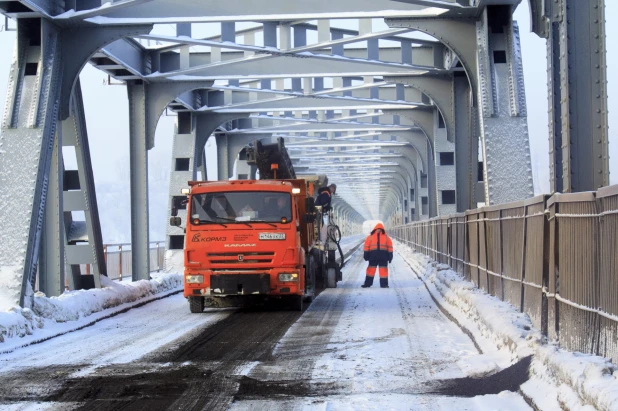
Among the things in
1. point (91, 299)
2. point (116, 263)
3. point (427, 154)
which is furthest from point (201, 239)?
point (427, 154)

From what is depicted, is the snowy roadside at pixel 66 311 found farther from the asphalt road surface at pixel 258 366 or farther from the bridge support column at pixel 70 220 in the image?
the bridge support column at pixel 70 220

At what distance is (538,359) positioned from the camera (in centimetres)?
836

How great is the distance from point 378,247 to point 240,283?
870 centimetres

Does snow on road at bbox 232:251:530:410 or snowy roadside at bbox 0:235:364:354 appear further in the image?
snowy roadside at bbox 0:235:364:354

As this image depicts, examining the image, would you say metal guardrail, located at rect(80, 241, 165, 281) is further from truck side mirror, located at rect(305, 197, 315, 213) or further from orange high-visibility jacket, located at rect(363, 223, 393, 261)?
truck side mirror, located at rect(305, 197, 315, 213)

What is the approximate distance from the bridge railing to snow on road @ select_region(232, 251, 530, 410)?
0.89 m

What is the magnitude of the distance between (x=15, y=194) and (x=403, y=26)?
881cm

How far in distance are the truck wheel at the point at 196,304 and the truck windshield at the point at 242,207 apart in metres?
1.41

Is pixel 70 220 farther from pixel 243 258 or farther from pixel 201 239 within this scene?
pixel 243 258

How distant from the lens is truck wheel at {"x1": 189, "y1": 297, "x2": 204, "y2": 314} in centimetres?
1703

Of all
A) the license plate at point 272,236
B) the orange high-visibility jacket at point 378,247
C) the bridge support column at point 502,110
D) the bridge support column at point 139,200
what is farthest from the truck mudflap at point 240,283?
the bridge support column at point 139,200

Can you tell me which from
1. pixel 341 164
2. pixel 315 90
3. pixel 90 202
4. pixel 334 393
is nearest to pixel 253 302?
pixel 90 202

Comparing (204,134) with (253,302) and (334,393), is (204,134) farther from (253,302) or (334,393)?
(334,393)

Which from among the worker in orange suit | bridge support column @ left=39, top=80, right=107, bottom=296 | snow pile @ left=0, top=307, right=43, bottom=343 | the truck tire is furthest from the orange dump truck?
the worker in orange suit
